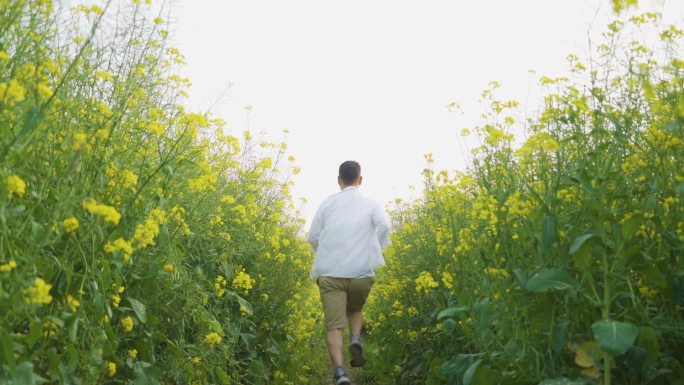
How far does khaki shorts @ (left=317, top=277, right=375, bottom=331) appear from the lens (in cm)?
583

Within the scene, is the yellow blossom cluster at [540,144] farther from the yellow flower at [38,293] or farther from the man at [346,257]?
the man at [346,257]

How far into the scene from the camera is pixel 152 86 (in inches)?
148

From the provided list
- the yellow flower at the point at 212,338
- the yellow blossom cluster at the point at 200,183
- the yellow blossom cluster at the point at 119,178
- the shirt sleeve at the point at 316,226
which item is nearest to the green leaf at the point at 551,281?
the yellow blossom cluster at the point at 119,178

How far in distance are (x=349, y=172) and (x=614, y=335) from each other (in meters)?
3.95

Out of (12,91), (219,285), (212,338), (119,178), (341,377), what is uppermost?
(12,91)

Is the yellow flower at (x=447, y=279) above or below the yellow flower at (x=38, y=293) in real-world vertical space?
below

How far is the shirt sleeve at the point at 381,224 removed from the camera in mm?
5977

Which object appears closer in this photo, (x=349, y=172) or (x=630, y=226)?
(x=630, y=226)

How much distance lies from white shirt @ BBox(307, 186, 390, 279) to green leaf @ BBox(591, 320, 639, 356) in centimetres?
348

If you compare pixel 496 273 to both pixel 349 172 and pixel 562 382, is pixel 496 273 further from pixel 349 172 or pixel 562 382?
pixel 349 172

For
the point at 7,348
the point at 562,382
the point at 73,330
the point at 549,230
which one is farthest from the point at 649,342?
the point at 7,348

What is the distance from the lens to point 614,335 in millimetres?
2396

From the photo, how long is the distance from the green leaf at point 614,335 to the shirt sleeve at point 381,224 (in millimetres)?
3544

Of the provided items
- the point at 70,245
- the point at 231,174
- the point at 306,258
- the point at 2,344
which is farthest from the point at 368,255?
the point at 2,344
